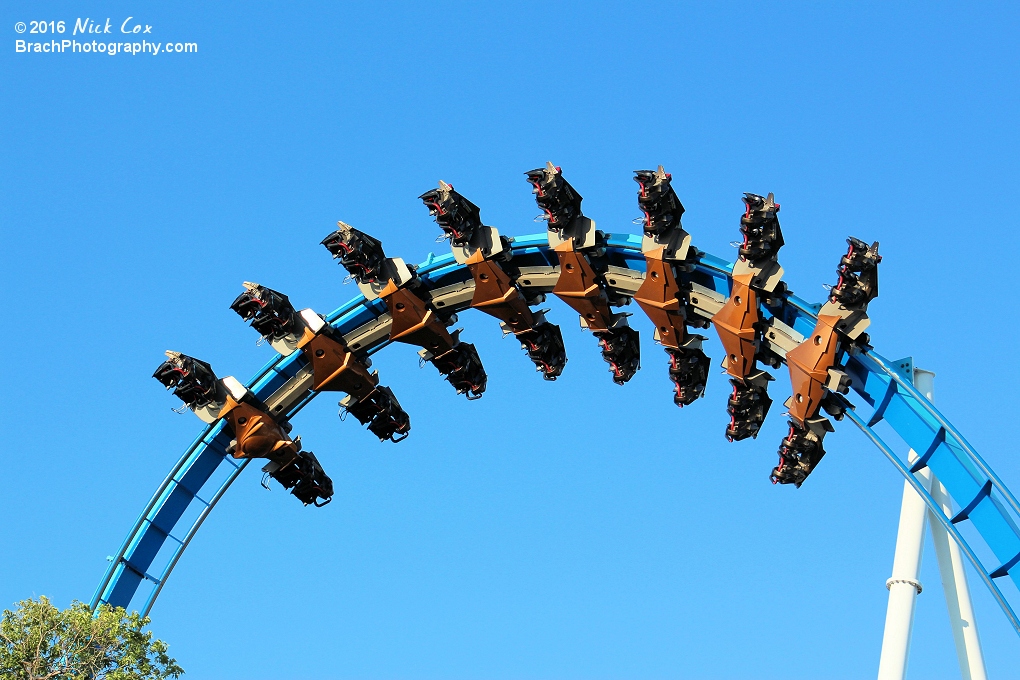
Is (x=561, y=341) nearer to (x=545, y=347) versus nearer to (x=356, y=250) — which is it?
(x=545, y=347)

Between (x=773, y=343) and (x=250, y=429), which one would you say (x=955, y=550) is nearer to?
(x=773, y=343)

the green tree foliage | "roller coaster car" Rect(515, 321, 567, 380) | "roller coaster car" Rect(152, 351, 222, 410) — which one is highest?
"roller coaster car" Rect(515, 321, 567, 380)

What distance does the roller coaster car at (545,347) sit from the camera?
987 inches

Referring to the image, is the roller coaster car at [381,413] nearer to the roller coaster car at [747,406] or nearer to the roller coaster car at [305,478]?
the roller coaster car at [305,478]

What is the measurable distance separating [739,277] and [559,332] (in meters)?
4.28

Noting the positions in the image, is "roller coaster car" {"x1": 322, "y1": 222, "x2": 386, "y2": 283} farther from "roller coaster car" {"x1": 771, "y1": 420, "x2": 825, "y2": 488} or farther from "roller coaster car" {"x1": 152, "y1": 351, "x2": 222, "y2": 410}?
"roller coaster car" {"x1": 771, "y1": 420, "x2": 825, "y2": 488}

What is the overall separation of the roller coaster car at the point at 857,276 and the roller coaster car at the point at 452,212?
644 cm

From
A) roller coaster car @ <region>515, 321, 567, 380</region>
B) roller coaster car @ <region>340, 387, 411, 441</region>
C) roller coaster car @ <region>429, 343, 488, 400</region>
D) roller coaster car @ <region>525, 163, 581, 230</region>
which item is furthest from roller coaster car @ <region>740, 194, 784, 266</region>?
roller coaster car @ <region>340, 387, 411, 441</region>

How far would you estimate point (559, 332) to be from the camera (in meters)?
25.5

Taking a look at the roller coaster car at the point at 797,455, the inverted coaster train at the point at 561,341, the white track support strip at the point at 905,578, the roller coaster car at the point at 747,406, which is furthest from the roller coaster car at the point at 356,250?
the white track support strip at the point at 905,578

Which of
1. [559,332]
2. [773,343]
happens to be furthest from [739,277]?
[559,332]

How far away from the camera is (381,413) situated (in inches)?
1023

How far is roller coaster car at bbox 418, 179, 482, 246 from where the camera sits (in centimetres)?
2419

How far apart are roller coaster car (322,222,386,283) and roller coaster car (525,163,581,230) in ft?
10.7
